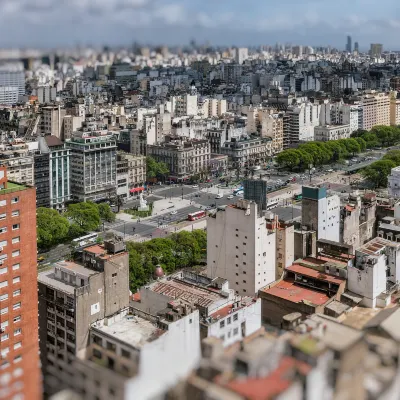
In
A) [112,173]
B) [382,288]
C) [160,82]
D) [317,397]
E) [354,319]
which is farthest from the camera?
[160,82]

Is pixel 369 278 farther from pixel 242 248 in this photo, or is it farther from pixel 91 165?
pixel 91 165

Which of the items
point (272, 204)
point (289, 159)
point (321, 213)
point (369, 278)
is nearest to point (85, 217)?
point (272, 204)

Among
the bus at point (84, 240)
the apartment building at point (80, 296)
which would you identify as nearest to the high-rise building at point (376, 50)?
the bus at point (84, 240)

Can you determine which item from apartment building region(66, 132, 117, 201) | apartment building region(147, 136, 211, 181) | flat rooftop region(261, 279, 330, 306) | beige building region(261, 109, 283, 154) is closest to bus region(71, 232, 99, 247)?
apartment building region(66, 132, 117, 201)

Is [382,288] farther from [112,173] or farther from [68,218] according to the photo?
[112,173]

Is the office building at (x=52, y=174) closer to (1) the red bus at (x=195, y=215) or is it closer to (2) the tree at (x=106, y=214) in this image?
(2) the tree at (x=106, y=214)

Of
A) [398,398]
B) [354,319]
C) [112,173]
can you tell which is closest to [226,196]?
[112,173]
